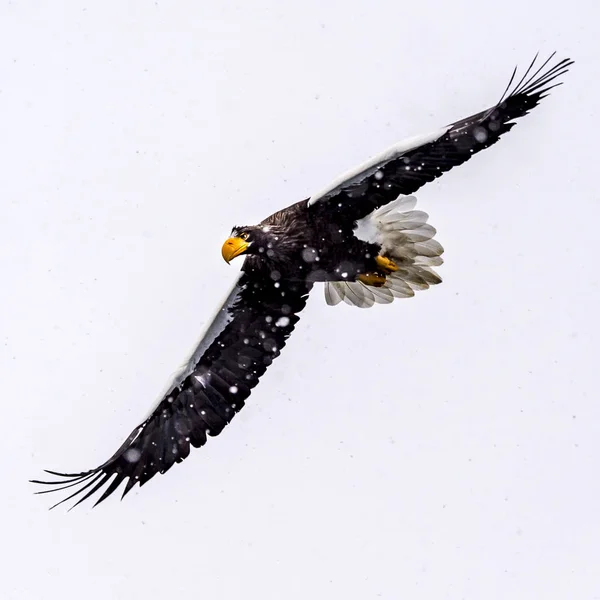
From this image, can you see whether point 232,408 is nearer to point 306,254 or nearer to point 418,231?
point 306,254

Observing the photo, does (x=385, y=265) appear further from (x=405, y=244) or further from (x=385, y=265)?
(x=405, y=244)

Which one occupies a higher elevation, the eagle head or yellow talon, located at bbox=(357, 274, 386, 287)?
the eagle head

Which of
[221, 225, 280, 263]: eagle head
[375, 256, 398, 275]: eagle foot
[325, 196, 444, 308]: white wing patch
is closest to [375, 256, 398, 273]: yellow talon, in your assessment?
[375, 256, 398, 275]: eagle foot

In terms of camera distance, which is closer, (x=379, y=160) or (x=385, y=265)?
(x=379, y=160)

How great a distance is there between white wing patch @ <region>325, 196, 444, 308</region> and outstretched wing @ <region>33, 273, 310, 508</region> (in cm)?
72

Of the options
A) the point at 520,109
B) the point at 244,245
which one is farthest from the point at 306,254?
the point at 520,109

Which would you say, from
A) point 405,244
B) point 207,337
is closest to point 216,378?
point 207,337

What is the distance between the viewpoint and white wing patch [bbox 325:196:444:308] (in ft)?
28.0

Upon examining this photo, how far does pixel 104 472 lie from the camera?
786 centimetres

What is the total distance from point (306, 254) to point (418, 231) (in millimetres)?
1146

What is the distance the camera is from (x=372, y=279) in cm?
855

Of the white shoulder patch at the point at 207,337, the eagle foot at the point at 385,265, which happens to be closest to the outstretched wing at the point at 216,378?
the white shoulder patch at the point at 207,337

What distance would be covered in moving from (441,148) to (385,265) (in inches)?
52.2

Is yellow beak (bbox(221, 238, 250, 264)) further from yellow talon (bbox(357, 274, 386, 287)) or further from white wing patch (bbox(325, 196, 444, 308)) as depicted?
yellow talon (bbox(357, 274, 386, 287))
